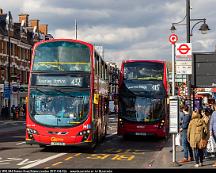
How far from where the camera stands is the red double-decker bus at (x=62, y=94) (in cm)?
1728

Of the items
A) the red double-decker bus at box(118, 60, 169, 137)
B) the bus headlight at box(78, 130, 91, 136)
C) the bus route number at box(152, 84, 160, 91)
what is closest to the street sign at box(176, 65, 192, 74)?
the bus headlight at box(78, 130, 91, 136)

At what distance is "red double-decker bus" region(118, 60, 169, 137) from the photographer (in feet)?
78.7

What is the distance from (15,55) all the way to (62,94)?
1915 inches

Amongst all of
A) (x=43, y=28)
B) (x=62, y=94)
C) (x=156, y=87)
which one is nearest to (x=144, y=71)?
(x=156, y=87)

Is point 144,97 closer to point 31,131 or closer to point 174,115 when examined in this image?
point 31,131

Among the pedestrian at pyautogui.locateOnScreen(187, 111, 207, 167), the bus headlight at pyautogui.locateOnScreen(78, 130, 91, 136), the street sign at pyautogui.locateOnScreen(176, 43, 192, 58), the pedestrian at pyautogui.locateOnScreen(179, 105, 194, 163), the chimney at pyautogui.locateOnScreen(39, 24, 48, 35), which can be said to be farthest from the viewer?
the chimney at pyautogui.locateOnScreen(39, 24, 48, 35)

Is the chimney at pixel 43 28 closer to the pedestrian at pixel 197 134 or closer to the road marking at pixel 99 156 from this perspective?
the road marking at pixel 99 156

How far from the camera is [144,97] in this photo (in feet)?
79.2

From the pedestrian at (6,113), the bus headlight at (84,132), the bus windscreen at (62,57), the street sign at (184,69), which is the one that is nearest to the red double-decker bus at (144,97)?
the bus windscreen at (62,57)

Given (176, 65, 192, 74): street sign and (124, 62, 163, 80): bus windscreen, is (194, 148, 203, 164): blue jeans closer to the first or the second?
(176, 65, 192, 74): street sign

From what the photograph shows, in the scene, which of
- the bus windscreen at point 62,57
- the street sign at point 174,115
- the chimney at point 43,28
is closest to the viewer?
the street sign at point 174,115

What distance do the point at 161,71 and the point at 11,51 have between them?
42.9 metres

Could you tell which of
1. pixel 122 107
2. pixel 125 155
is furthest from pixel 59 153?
pixel 122 107

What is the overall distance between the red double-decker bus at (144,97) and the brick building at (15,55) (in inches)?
1255
